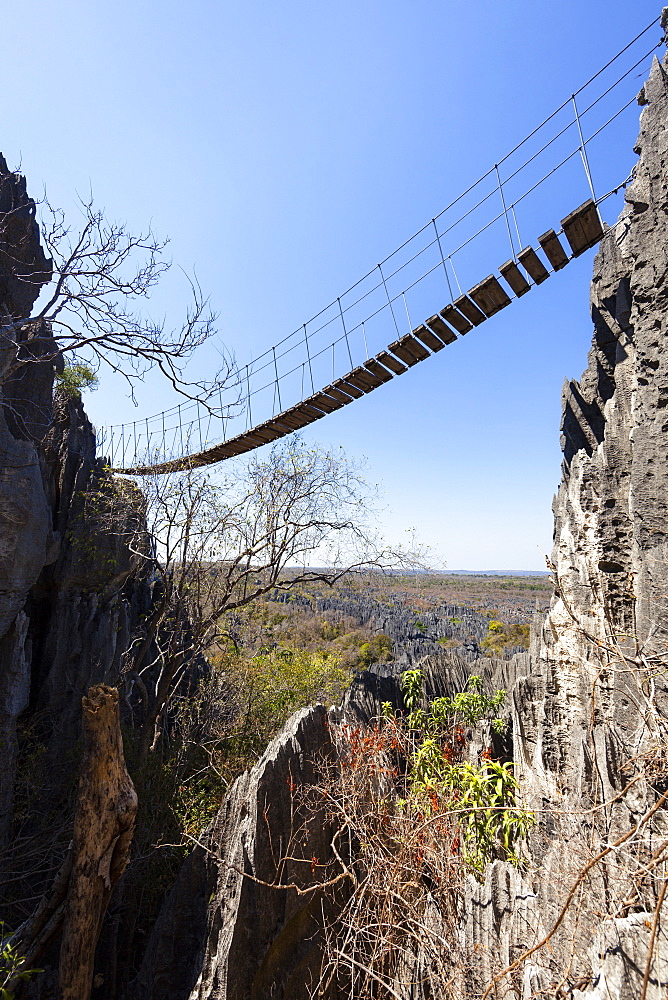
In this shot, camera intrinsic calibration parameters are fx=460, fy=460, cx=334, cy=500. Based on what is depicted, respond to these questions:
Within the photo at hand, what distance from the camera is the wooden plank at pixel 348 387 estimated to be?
5.64 metres

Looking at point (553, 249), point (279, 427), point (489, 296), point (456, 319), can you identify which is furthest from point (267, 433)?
point (553, 249)

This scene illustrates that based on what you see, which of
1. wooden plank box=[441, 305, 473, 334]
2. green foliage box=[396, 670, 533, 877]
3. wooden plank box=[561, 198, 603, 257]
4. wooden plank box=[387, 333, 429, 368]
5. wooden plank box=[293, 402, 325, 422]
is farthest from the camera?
wooden plank box=[293, 402, 325, 422]

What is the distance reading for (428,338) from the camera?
505cm

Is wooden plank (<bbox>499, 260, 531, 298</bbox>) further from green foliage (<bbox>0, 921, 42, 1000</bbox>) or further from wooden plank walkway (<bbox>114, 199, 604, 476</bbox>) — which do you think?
green foliage (<bbox>0, 921, 42, 1000</bbox>)

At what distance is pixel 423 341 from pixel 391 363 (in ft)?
1.49

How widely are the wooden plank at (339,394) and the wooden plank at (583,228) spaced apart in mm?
2794

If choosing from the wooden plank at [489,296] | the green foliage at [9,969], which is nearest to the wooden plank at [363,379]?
the wooden plank at [489,296]

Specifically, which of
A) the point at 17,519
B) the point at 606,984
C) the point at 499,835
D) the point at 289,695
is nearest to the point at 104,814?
the point at 606,984

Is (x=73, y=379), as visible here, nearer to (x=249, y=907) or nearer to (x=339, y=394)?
(x=339, y=394)

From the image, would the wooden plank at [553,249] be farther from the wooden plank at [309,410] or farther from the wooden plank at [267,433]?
the wooden plank at [267,433]

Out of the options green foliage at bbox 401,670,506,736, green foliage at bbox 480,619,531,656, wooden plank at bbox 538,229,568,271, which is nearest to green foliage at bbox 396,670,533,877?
green foliage at bbox 401,670,506,736

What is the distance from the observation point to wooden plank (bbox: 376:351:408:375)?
525 centimetres

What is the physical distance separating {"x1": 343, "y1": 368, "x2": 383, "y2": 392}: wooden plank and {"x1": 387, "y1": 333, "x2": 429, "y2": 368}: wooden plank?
44cm

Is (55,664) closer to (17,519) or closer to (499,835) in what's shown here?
(17,519)
